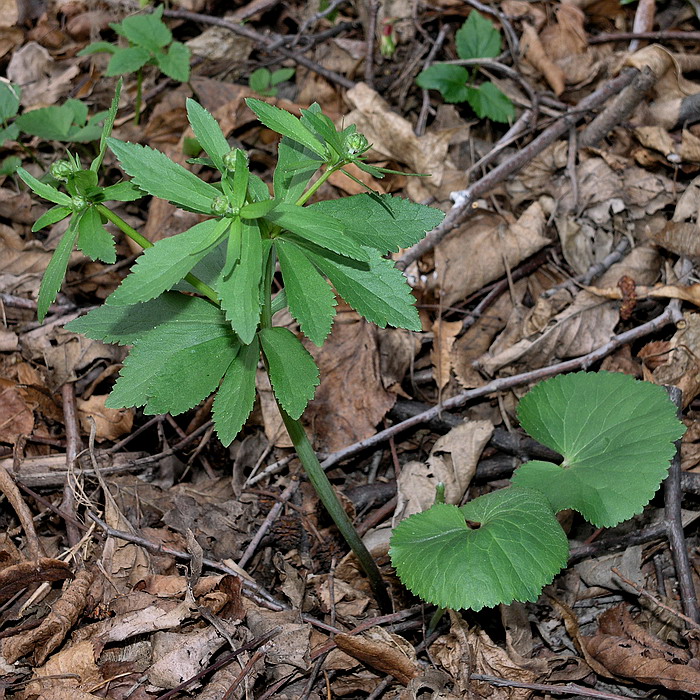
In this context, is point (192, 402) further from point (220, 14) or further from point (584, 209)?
point (220, 14)

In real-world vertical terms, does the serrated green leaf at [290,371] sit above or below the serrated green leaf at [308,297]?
below

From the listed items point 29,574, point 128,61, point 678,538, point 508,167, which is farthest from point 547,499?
point 128,61

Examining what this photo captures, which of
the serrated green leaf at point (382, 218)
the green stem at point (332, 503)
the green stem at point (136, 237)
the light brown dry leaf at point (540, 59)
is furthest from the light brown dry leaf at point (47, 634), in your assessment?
the light brown dry leaf at point (540, 59)

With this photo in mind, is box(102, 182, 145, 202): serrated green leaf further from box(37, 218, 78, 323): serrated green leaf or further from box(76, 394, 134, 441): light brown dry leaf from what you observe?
box(76, 394, 134, 441): light brown dry leaf

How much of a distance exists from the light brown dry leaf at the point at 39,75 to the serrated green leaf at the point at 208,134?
324 centimetres

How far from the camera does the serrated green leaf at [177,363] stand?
5.56 feet

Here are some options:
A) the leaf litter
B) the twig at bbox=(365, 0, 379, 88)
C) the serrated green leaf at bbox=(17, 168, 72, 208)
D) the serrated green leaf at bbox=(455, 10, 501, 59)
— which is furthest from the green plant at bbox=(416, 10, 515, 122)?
the serrated green leaf at bbox=(17, 168, 72, 208)

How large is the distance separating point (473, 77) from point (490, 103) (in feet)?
0.88

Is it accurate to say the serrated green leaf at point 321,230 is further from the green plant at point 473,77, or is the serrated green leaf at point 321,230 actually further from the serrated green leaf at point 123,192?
the green plant at point 473,77

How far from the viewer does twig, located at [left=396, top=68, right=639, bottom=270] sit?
3074 millimetres

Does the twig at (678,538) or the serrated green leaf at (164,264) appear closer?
the serrated green leaf at (164,264)

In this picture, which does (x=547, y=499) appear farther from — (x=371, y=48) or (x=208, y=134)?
(x=371, y=48)

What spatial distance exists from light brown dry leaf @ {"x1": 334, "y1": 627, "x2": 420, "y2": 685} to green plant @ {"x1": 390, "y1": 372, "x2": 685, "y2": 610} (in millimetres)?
328

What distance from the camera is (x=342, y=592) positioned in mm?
2438
